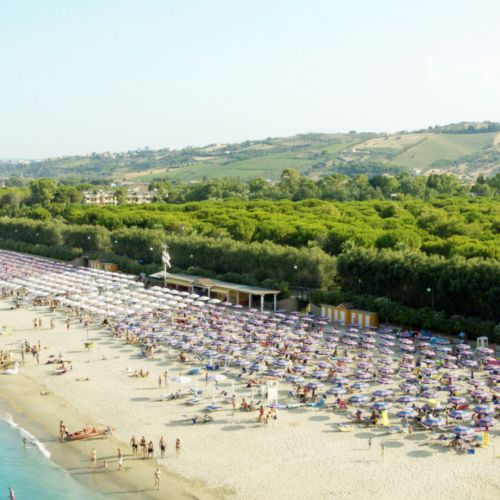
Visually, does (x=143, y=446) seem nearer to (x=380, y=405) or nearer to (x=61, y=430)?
(x=61, y=430)

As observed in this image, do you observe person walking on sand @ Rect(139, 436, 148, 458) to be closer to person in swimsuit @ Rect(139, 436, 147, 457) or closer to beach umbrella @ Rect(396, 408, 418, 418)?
person in swimsuit @ Rect(139, 436, 147, 457)

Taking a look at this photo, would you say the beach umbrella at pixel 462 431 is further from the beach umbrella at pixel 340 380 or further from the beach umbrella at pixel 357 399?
the beach umbrella at pixel 340 380

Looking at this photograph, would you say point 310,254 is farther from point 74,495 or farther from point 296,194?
point 296,194

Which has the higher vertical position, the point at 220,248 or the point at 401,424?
the point at 220,248

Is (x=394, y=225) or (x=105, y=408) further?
(x=394, y=225)

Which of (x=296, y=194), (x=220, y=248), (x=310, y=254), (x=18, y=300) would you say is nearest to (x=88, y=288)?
(x=18, y=300)

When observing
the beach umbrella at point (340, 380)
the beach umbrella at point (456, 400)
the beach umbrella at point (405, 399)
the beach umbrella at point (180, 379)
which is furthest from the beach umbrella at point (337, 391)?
the beach umbrella at point (180, 379)
